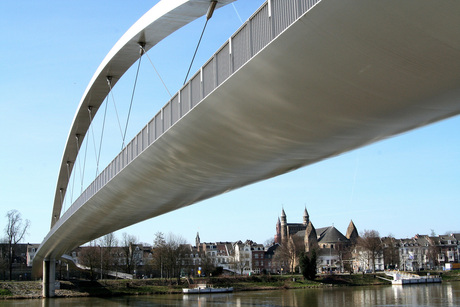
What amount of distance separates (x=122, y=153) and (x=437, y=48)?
15.7m

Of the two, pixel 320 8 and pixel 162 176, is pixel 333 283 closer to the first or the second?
pixel 162 176

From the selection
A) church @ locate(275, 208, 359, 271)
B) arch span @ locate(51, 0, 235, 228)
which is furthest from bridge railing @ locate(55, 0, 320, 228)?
church @ locate(275, 208, 359, 271)

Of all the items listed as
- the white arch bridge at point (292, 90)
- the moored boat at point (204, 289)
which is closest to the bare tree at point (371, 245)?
the moored boat at point (204, 289)

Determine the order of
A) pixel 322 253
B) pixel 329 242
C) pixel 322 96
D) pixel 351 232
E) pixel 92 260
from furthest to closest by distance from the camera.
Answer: pixel 351 232
pixel 329 242
pixel 322 253
pixel 92 260
pixel 322 96

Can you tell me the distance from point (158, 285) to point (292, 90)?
50285 millimetres

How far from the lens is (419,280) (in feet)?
208

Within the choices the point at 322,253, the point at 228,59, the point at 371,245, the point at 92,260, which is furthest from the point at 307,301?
the point at 322,253

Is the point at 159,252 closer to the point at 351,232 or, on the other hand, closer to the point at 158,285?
the point at 158,285

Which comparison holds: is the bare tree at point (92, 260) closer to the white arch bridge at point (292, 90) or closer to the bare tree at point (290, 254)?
the bare tree at point (290, 254)

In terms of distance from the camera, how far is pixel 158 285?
57562 millimetres

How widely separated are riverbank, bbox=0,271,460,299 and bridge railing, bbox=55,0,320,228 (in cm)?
3668

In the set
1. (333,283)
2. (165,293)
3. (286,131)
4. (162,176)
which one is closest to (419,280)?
(333,283)

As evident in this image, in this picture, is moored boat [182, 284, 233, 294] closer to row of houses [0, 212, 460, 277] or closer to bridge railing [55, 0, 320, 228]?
row of houses [0, 212, 460, 277]

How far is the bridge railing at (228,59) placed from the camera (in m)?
9.34
